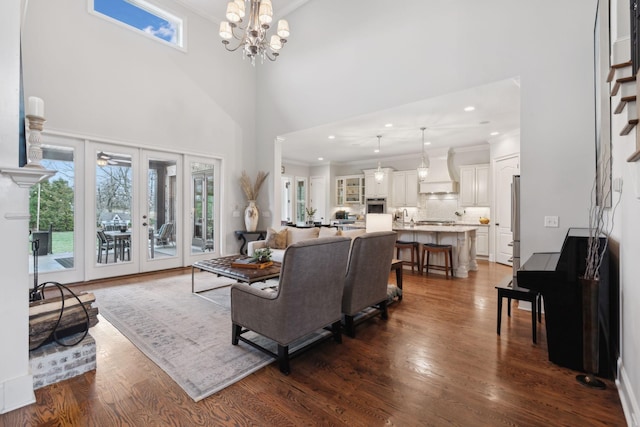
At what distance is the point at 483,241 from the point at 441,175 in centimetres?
198

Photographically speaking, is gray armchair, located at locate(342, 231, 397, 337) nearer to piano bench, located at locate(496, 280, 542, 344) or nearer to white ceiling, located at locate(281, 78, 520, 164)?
piano bench, located at locate(496, 280, 542, 344)

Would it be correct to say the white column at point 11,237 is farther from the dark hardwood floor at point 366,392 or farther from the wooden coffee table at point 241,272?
the wooden coffee table at point 241,272


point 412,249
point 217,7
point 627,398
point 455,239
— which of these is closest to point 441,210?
point 455,239

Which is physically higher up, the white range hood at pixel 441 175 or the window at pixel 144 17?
the window at pixel 144 17

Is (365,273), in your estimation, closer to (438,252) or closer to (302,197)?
(438,252)

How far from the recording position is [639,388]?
1.52 meters

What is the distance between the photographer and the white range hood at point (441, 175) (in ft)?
25.8

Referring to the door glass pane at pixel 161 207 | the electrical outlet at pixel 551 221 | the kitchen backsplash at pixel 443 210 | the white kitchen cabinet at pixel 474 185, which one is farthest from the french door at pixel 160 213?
the white kitchen cabinet at pixel 474 185

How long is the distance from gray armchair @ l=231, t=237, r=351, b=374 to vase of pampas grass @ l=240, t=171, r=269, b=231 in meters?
4.17

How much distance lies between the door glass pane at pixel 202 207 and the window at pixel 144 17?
2431 millimetres

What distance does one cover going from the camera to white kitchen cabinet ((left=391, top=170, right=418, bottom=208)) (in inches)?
341

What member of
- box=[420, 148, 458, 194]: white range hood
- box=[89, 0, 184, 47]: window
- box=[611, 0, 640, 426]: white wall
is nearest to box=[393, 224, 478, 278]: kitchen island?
box=[420, 148, 458, 194]: white range hood

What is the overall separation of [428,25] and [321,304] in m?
4.22

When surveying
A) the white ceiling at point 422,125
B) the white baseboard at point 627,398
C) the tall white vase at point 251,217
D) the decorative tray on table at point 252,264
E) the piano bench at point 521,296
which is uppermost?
the white ceiling at point 422,125
